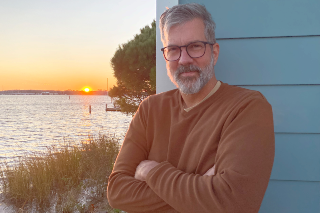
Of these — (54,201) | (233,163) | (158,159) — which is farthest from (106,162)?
(233,163)

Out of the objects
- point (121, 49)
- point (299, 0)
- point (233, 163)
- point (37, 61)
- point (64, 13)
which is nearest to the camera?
point (233, 163)

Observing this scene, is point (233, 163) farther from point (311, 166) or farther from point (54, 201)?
point (54, 201)

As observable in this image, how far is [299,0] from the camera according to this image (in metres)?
1.35

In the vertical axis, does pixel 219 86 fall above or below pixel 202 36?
below

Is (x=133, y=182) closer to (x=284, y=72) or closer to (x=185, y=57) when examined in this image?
(x=185, y=57)

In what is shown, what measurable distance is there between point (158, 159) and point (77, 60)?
203 feet

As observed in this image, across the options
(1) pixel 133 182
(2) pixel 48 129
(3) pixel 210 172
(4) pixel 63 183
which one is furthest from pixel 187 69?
(2) pixel 48 129

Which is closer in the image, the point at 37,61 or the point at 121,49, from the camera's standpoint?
the point at 121,49

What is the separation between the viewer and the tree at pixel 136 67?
7.86 meters

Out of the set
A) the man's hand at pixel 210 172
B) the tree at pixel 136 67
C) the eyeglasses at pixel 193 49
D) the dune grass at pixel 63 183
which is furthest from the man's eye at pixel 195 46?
the tree at pixel 136 67

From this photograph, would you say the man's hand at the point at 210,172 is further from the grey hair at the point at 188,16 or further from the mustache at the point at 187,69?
the grey hair at the point at 188,16

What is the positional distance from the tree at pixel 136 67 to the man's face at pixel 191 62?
6208 millimetres

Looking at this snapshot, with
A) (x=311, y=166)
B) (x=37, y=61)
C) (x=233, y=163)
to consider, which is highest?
(x=37, y=61)

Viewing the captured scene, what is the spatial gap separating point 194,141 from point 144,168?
284 millimetres
